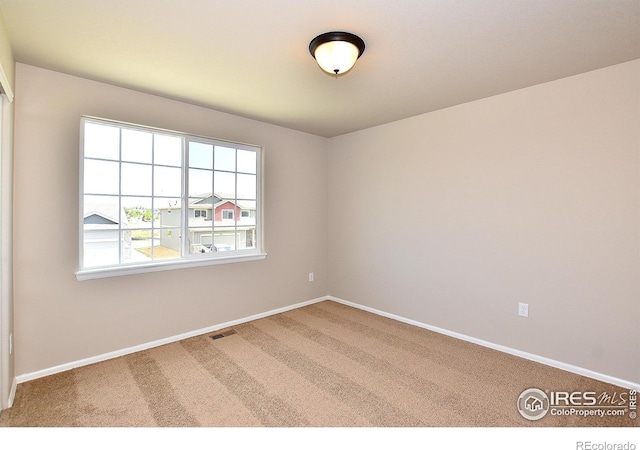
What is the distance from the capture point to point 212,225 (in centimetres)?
357

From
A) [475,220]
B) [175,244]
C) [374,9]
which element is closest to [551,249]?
[475,220]

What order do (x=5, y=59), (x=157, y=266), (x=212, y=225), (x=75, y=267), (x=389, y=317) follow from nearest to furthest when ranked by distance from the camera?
1. (x=5, y=59)
2. (x=75, y=267)
3. (x=157, y=266)
4. (x=212, y=225)
5. (x=389, y=317)

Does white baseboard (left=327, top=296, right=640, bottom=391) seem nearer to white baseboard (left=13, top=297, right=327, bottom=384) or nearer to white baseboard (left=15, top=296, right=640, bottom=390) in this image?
white baseboard (left=15, top=296, right=640, bottom=390)

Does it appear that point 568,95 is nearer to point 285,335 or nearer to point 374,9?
point 374,9

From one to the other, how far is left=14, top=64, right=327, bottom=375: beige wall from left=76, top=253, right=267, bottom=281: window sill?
0.07 m

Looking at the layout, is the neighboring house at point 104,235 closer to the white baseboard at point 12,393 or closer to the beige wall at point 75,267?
the beige wall at point 75,267

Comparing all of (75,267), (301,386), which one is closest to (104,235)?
(75,267)

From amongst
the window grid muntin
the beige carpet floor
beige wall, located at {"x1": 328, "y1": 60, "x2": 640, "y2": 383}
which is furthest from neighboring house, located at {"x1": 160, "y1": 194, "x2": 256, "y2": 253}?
beige wall, located at {"x1": 328, "y1": 60, "x2": 640, "y2": 383}

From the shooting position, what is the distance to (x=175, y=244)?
327cm

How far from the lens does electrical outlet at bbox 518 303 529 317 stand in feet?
9.42

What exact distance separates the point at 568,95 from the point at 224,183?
3410 mm

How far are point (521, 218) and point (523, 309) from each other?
0.85 metres

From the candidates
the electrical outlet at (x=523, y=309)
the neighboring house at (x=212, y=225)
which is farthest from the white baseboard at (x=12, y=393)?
the electrical outlet at (x=523, y=309)

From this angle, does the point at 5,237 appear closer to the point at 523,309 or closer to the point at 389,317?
the point at 389,317
